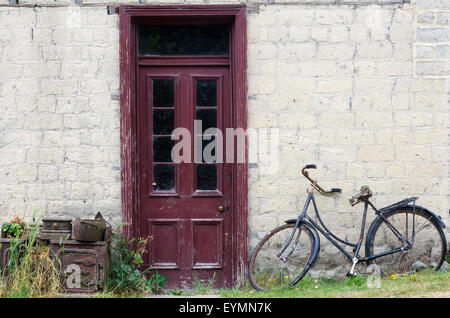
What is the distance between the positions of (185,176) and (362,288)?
221 centimetres

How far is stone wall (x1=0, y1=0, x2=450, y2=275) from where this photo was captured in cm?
622

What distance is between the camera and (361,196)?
6.00m

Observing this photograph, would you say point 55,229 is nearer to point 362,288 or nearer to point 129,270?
point 129,270

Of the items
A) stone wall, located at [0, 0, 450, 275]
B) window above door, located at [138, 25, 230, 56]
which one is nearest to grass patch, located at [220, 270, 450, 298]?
stone wall, located at [0, 0, 450, 275]

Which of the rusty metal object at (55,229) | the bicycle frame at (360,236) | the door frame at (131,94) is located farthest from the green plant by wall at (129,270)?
the bicycle frame at (360,236)

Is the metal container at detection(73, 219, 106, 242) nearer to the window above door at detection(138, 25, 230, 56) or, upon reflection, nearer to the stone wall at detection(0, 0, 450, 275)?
the stone wall at detection(0, 0, 450, 275)

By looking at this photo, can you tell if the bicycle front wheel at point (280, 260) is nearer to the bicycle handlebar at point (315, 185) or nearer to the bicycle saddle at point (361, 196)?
the bicycle handlebar at point (315, 185)

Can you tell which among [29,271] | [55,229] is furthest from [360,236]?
[29,271]

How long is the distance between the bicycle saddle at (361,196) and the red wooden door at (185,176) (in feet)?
4.33

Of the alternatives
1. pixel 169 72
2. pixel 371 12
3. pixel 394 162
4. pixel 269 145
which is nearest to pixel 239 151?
pixel 269 145

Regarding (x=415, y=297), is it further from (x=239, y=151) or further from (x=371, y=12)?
(x=371, y=12)

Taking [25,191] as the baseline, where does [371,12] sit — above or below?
above

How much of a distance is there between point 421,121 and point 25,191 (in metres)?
4.31

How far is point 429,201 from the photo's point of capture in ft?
20.6
